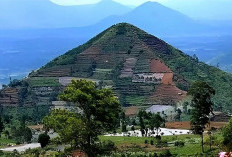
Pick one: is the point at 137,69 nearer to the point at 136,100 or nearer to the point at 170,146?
the point at 136,100

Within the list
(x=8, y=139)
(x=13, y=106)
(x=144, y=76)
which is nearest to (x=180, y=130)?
(x=8, y=139)

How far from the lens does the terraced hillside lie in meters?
146

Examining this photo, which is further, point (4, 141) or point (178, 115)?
point (178, 115)

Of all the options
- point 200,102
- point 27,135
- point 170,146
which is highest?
point 200,102

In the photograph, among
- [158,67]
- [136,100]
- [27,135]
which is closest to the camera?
[27,135]

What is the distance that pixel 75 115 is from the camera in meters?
24.5

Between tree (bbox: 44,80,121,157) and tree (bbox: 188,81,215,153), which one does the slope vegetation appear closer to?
tree (bbox: 188,81,215,153)

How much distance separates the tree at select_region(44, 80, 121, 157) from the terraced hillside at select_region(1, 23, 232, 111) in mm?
113316

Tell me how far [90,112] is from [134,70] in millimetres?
133581

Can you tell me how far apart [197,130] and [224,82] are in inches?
4150

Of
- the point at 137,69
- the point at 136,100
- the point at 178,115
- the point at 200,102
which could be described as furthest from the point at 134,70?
the point at 200,102

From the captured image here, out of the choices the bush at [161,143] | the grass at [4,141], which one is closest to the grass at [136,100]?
the grass at [4,141]

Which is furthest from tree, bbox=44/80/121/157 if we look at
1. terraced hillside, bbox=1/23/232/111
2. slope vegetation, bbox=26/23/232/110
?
slope vegetation, bbox=26/23/232/110

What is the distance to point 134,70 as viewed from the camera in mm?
157500
